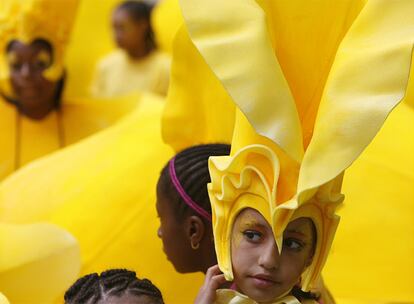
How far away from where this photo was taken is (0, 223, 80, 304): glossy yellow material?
2.03 meters

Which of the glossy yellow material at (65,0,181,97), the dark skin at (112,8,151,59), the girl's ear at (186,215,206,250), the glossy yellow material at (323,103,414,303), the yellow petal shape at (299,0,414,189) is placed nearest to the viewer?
the yellow petal shape at (299,0,414,189)

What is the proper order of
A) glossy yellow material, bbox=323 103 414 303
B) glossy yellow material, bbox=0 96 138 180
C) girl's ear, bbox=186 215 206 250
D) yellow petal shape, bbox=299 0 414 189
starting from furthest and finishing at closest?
glossy yellow material, bbox=0 96 138 180, glossy yellow material, bbox=323 103 414 303, girl's ear, bbox=186 215 206 250, yellow petal shape, bbox=299 0 414 189

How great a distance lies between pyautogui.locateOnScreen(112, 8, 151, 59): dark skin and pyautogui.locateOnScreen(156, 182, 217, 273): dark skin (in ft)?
7.69

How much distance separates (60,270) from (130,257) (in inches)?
6.1

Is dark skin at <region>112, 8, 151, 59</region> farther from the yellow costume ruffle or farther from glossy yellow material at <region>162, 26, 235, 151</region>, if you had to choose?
the yellow costume ruffle

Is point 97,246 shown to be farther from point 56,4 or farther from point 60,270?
point 56,4

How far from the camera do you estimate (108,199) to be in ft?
7.63

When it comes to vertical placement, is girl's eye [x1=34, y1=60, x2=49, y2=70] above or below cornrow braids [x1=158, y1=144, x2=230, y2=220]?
above

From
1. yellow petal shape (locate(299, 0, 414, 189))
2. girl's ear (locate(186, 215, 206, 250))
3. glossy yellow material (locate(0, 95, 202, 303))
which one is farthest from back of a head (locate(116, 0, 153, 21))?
yellow petal shape (locate(299, 0, 414, 189))

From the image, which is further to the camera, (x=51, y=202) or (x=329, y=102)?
(x=51, y=202)

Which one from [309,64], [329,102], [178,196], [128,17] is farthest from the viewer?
[128,17]

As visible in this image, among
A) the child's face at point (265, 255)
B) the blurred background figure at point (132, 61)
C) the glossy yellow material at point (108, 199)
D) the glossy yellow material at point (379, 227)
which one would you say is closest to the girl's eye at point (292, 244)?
the child's face at point (265, 255)

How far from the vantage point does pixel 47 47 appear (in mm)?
2971

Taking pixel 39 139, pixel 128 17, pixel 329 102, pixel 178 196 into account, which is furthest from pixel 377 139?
pixel 128 17
